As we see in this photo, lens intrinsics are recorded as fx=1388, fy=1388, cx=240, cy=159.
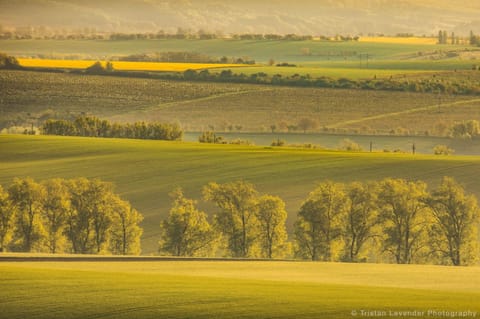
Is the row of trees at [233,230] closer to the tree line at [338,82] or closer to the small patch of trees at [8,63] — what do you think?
the tree line at [338,82]

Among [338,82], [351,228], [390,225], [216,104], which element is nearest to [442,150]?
[390,225]

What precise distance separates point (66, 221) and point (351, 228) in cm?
1389

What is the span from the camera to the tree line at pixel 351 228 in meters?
65.6

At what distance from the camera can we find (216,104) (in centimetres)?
15862

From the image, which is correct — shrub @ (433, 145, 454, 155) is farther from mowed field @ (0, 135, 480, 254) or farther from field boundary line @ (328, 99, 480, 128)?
field boundary line @ (328, 99, 480, 128)

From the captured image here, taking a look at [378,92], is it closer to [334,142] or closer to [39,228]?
[334,142]

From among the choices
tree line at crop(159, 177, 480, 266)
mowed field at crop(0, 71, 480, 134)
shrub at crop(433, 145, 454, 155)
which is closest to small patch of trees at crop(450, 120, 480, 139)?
mowed field at crop(0, 71, 480, 134)

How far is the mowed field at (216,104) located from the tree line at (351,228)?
225ft

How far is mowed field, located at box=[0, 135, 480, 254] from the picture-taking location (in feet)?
277

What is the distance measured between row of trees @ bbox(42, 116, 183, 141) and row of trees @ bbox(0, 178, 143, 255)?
163ft

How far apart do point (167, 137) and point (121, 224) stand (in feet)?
168

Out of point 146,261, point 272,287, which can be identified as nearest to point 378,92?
point 146,261

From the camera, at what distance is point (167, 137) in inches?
4670

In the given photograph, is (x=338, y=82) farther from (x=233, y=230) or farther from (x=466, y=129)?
(x=233, y=230)
